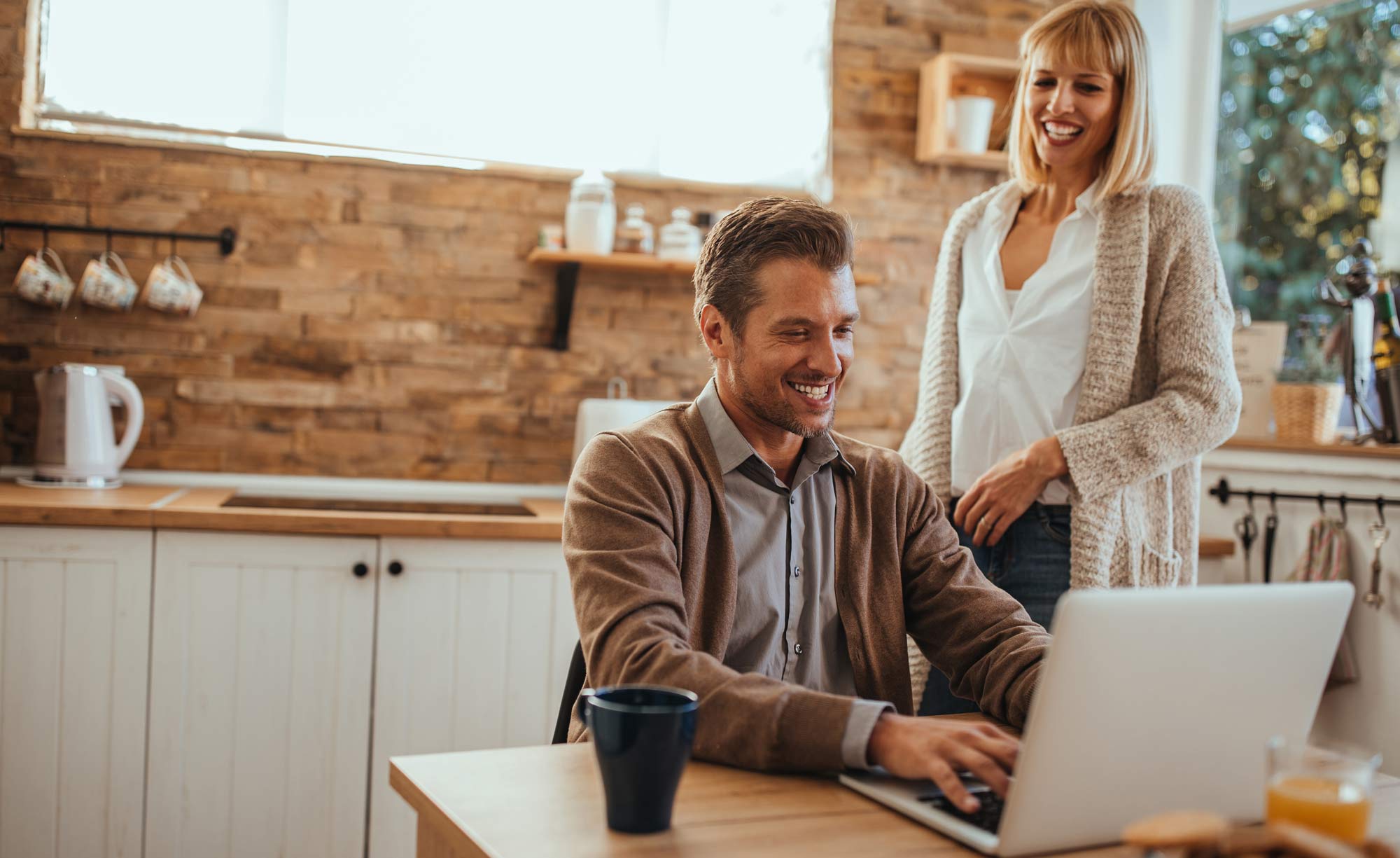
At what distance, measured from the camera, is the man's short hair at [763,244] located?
1455 mm

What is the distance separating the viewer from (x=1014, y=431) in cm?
187

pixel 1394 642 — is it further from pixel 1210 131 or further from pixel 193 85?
pixel 193 85

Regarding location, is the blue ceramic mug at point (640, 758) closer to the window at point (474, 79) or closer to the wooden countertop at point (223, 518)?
the wooden countertop at point (223, 518)

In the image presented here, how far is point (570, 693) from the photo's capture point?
1.44m

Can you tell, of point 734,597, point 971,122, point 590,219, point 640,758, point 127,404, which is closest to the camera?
point 640,758

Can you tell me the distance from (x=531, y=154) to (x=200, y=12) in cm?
82

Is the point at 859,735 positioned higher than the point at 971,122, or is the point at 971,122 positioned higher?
the point at 971,122

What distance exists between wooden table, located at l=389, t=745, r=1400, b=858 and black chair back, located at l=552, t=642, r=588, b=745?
305mm

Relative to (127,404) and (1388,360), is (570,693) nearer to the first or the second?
(127,404)

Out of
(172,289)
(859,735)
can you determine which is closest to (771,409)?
(859,735)

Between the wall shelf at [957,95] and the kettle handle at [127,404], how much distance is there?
6.61 ft

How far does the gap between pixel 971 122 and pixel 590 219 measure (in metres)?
1.04

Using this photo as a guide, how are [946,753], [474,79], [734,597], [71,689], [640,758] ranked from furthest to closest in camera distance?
1. [474,79]
2. [71,689]
3. [734,597]
4. [946,753]
5. [640,758]

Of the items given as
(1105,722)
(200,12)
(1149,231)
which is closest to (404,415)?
(200,12)
